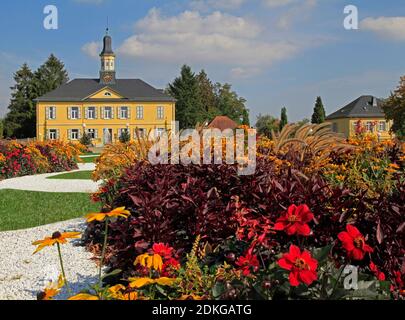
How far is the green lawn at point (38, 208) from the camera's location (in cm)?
672

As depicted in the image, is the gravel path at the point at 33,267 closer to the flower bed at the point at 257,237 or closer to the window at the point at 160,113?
the flower bed at the point at 257,237

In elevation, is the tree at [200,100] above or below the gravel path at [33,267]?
above

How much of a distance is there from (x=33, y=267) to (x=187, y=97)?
4896cm

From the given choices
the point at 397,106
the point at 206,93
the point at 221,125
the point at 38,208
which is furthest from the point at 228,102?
the point at 38,208

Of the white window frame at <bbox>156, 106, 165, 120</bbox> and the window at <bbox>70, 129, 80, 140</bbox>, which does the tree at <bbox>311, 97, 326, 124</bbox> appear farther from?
the window at <bbox>70, 129, 80, 140</bbox>

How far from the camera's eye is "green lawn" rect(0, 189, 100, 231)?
6719mm

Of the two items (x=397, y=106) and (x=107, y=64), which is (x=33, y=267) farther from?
(x=107, y=64)

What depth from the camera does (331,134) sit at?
532 cm

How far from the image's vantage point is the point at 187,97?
173 ft

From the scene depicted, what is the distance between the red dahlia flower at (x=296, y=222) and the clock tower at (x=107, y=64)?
51412mm

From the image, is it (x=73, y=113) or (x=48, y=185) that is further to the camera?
(x=73, y=113)

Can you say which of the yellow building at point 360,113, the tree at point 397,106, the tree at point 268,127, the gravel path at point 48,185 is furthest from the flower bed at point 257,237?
the yellow building at point 360,113

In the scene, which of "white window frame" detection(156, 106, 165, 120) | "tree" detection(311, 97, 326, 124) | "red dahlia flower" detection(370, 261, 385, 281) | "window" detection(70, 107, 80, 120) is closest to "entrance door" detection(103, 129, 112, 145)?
"window" detection(70, 107, 80, 120)
